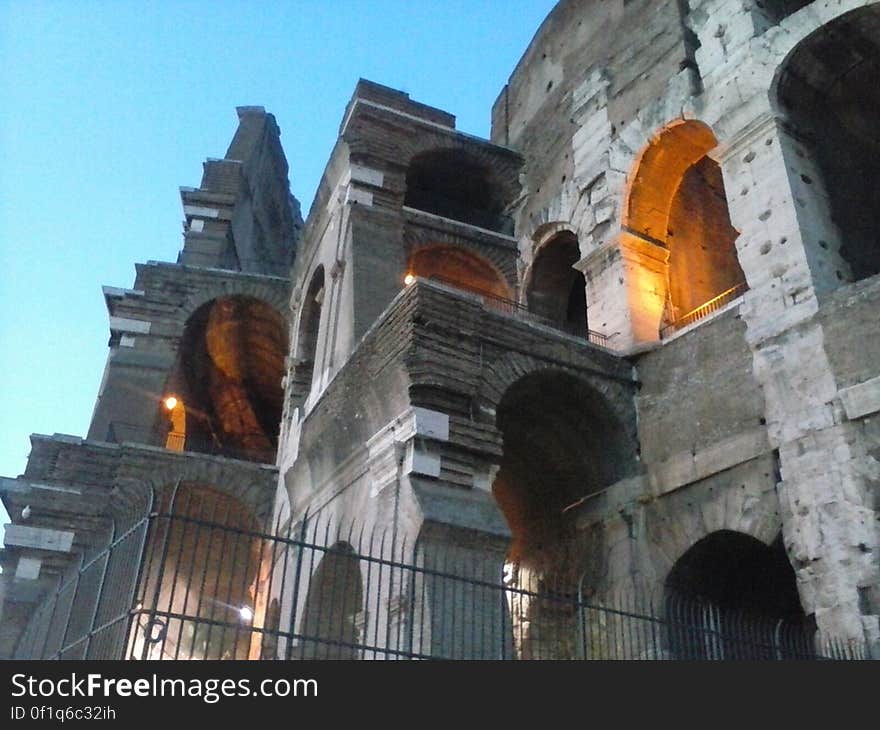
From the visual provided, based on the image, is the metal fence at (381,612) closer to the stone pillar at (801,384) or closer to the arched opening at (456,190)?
the stone pillar at (801,384)

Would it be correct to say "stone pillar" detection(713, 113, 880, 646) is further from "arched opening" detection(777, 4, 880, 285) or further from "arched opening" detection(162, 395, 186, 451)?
"arched opening" detection(162, 395, 186, 451)

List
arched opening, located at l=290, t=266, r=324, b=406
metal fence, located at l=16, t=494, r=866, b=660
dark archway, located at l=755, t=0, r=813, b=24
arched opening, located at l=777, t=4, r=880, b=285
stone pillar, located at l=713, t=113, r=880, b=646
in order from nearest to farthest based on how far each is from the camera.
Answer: metal fence, located at l=16, t=494, r=866, b=660 → stone pillar, located at l=713, t=113, r=880, b=646 → arched opening, located at l=777, t=4, r=880, b=285 → dark archway, located at l=755, t=0, r=813, b=24 → arched opening, located at l=290, t=266, r=324, b=406

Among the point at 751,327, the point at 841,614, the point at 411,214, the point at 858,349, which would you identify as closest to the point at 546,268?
the point at 411,214

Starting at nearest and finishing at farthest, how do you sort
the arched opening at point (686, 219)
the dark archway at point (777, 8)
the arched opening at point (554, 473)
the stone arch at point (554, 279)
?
the arched opening at point (554, 473), the dark archway at point (777, 8), the arched opening at point (686, 219), the stone arch at point (554, 279)

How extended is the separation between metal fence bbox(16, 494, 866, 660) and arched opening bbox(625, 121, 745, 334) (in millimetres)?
4158

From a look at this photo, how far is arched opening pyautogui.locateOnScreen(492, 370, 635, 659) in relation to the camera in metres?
10.1

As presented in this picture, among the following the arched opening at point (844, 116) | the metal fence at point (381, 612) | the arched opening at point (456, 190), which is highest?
the arched opening at point (456, 190)

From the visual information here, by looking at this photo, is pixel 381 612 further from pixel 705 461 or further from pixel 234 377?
pixel 234 377

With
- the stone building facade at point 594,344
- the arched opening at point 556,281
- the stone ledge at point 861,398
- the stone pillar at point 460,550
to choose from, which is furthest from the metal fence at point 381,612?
the arched opening at point 556,281

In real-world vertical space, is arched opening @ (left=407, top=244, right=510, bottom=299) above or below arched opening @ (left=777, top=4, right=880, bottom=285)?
above

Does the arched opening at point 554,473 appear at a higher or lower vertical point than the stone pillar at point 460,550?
higher

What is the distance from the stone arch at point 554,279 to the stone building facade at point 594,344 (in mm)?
48

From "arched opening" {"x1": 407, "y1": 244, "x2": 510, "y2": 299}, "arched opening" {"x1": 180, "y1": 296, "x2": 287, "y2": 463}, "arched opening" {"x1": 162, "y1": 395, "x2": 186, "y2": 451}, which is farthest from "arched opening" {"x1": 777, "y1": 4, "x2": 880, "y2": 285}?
"arched opening" {"x1": 162, "y1": 395, "x2": 186, "y2": 451}

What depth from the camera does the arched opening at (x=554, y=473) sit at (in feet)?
33.0
